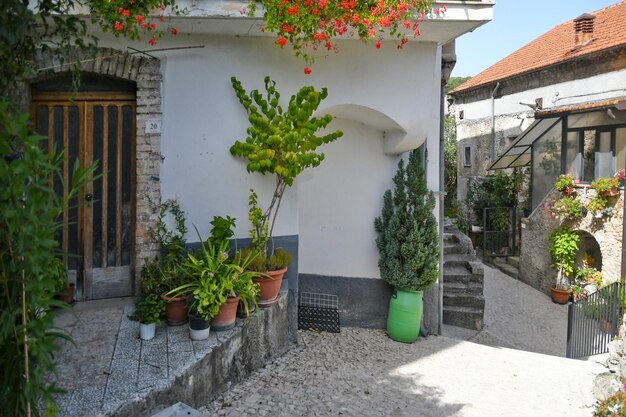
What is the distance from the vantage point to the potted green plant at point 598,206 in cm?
1080

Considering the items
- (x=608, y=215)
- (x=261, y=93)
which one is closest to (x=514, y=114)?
(x=608, y=215)

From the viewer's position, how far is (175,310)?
4.57m

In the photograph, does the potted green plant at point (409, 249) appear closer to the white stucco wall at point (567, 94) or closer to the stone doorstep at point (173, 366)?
the stone doorstep at point (173, 366)

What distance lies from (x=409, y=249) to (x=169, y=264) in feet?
10.3

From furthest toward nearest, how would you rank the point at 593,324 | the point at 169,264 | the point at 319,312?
1. the point at 593,324
2. the point at 319,312
3. the point at 169,264

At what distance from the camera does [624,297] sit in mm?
7828

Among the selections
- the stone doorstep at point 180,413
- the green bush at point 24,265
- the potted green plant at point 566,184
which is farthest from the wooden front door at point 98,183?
the potted green plant at point 566,184

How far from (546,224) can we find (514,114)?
15.9 feet

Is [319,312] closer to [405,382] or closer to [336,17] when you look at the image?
[405,382]

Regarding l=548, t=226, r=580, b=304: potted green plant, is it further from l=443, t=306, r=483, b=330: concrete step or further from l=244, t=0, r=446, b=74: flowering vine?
l=244, t=0, r=446, b=74: flowering vine

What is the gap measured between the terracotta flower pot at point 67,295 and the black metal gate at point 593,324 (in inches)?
292

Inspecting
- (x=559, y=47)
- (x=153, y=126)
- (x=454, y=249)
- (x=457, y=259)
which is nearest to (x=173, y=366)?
(x=153, y=126)

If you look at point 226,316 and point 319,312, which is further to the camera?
point 319,312

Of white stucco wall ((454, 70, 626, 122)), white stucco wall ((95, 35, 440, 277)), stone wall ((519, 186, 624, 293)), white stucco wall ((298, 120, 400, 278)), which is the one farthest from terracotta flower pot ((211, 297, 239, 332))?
white stucco wall ((454, 70, 626, 122))
